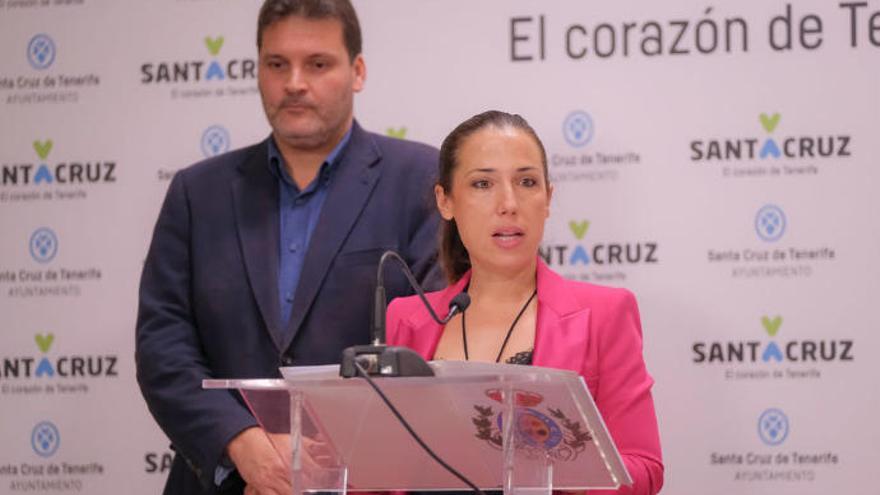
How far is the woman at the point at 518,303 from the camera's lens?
2.77m

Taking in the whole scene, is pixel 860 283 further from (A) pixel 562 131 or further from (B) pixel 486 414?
(B) pixel 486 414

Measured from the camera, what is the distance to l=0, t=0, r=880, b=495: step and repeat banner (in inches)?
161

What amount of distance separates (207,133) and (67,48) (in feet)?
2.00

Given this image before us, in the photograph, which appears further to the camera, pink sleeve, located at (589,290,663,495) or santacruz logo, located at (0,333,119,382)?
santacruz logo, located at (0,333,119,382)

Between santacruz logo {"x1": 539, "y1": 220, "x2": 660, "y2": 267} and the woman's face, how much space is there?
1.17 m

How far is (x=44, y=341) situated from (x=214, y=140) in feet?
3.06

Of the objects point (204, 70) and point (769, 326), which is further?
point (204, 70)

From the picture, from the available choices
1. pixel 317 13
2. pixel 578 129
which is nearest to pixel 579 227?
pixel 578 129

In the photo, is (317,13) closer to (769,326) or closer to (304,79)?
(304,79)

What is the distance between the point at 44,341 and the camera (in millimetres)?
4551

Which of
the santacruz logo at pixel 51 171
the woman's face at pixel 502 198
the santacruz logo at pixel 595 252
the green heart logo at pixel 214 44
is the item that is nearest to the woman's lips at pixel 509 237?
the woman's face at pixel 502 198

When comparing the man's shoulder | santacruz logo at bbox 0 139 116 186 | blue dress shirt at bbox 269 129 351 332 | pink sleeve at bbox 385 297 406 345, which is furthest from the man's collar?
santacruz logo at bbox 0 139 116 186

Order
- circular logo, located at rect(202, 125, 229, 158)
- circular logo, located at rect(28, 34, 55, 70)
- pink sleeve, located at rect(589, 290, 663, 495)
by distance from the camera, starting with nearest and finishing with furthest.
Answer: pink sleeve, located at rect(589, 290, 663, 495) < circular logo, located at rect(202, 125, 229, 158) < circular logo, located at rect(28, 34, 55, 70)

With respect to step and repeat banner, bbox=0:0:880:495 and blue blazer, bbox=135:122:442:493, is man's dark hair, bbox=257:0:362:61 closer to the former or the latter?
blue blazer, bbox=135:122:442:493
